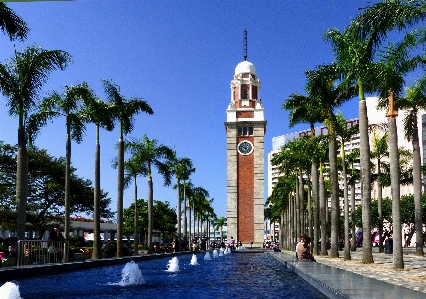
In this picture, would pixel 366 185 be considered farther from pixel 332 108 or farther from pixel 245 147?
pixel 245 147

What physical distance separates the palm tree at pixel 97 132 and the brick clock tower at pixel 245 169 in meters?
53.6

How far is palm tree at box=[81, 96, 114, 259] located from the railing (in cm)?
577

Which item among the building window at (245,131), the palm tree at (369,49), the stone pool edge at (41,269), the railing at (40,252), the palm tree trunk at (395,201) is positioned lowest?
the stone pool edge at (41,269)

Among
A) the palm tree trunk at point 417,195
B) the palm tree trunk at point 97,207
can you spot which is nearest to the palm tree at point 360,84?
the palm tree trunk at point 417,195

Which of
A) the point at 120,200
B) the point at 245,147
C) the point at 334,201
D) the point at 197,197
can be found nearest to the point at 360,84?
the point at 334,201

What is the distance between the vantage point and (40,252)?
68.4 feet

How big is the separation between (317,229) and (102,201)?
20.3m

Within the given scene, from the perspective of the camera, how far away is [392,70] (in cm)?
1834

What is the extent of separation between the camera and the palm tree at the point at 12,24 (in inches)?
698

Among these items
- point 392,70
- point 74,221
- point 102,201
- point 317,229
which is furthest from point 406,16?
point 74,221

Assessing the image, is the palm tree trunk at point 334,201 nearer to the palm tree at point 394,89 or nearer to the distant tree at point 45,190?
the palm tree at point 394,89

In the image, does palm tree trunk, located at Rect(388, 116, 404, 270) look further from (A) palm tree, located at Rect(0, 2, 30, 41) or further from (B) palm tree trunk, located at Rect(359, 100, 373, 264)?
(A) palm tree, located at Rect(0, 2, 30, 41)

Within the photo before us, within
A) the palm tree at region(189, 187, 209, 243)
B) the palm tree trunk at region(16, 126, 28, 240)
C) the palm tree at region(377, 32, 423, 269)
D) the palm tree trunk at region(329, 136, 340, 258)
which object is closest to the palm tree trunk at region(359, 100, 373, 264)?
the palm tree at region(377, 32, 423, 269)

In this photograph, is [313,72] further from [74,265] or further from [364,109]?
[74,265]
